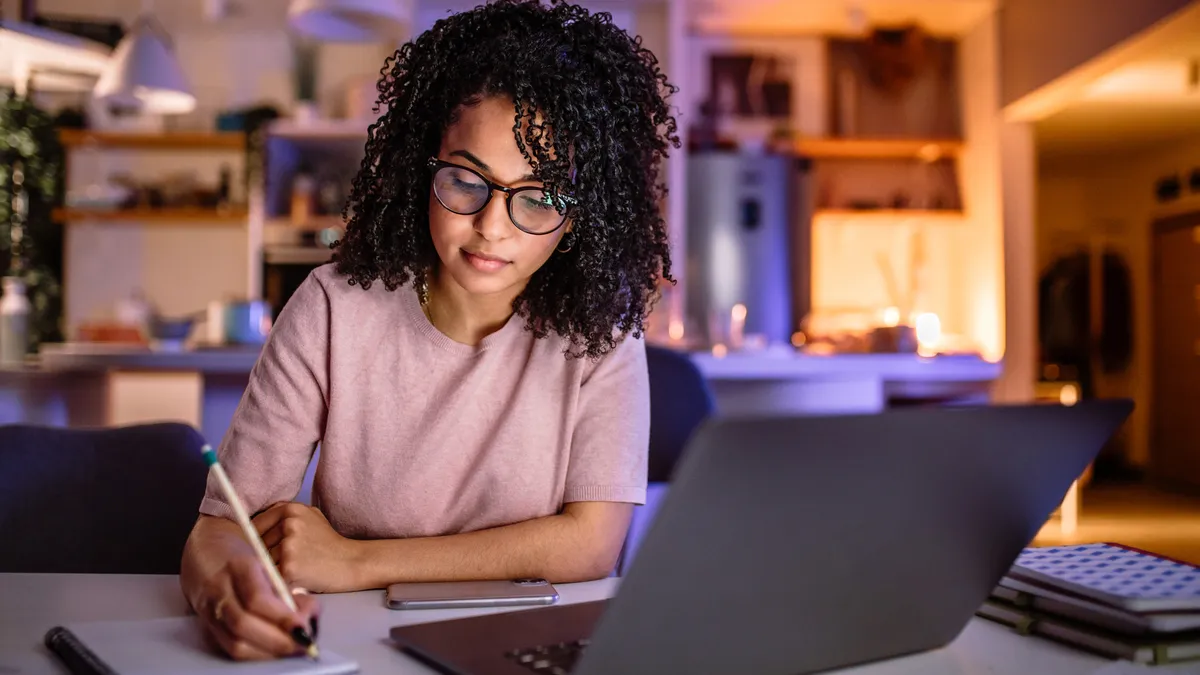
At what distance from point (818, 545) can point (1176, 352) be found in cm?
817

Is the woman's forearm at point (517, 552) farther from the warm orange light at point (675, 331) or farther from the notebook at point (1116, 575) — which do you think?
the warm orange light at point (675, 331)

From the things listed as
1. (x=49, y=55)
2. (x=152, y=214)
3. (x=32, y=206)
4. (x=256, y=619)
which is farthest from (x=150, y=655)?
(x=32, y=206)

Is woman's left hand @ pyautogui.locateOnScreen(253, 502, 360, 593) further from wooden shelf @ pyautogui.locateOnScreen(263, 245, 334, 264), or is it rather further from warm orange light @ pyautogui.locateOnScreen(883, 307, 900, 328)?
warm orange light @ pyautogui.locateOnScreen(883, 307, 900, 328)

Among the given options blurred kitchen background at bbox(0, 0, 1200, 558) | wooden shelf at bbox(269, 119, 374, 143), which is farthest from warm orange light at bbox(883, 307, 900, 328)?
wooden shelf at bbox(269, 119, 374, 143)

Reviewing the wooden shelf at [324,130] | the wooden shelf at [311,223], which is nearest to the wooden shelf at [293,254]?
the wooden shelf at [311,223]

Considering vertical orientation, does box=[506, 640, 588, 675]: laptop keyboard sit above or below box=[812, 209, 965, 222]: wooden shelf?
below

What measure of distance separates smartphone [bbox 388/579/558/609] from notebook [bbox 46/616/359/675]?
0.18 meters

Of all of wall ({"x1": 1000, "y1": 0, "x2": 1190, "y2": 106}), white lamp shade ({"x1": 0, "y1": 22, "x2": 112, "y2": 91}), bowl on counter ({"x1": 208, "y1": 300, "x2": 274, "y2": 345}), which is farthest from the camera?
bowl on counter ({"x1": 208, "y1": 300, "x2": 274, "y2": 345})

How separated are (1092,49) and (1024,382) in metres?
1.66

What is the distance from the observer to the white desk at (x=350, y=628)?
2.44 ft

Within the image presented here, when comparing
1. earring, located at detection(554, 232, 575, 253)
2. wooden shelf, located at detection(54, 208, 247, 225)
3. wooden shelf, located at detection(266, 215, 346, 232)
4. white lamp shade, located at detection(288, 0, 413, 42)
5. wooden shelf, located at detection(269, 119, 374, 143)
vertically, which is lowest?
earring, located at detection(554, 232, 575, 253)

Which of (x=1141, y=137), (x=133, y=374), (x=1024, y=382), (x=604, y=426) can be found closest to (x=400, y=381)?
(x=604, y=426)

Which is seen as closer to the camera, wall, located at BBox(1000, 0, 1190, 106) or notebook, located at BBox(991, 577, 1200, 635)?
notebook, located at BBox(991, 577, 1200, 635)

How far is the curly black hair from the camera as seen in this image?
121cm
